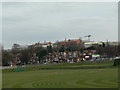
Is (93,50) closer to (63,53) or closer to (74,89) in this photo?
(63,53)

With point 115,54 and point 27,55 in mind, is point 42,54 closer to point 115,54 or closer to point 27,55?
point 27,55

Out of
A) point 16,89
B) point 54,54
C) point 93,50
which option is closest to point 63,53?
point 54,54

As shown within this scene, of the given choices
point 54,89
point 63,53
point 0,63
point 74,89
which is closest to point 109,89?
point 74,89

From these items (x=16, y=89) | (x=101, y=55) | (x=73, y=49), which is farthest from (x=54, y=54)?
(x=16, y=89)

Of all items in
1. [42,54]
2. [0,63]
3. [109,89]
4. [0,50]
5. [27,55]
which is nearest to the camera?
[109,89]

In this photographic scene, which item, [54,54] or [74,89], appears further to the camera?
[54,54]

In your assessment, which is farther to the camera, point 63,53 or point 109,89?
point 63,53

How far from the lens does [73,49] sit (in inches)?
7810

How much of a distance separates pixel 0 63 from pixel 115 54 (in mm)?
67974

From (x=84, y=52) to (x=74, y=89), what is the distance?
164 m

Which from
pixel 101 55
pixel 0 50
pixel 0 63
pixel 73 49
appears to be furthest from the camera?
pixel 73 49

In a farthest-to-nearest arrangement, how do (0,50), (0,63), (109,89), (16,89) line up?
(0,50)
(0,63)
(16,89)
(109,89)

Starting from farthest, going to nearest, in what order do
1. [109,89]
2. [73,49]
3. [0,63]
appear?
[73,49], [0,63], [109,89]

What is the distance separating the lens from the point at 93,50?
188 metres
